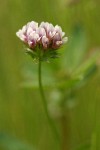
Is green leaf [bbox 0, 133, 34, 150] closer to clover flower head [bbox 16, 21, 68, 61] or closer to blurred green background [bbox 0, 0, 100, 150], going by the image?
blurred green background [bbox 0, 0, 100, 150]

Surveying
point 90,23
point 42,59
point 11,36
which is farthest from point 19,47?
point 42,59

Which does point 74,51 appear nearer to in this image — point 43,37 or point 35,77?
point 35,77

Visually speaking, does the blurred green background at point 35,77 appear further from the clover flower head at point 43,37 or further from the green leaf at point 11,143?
the clover flower head at point 43,37

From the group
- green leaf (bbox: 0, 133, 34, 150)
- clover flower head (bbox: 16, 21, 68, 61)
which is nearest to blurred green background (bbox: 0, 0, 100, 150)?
green leaf (bbox: 0, 133, 34, 150)

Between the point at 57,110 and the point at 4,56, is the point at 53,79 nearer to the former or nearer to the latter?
the point at 57,110

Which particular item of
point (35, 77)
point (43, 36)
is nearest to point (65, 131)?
point (35, 77)

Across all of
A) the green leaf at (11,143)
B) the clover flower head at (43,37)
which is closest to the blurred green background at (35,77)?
the green leaf at (11,143)
